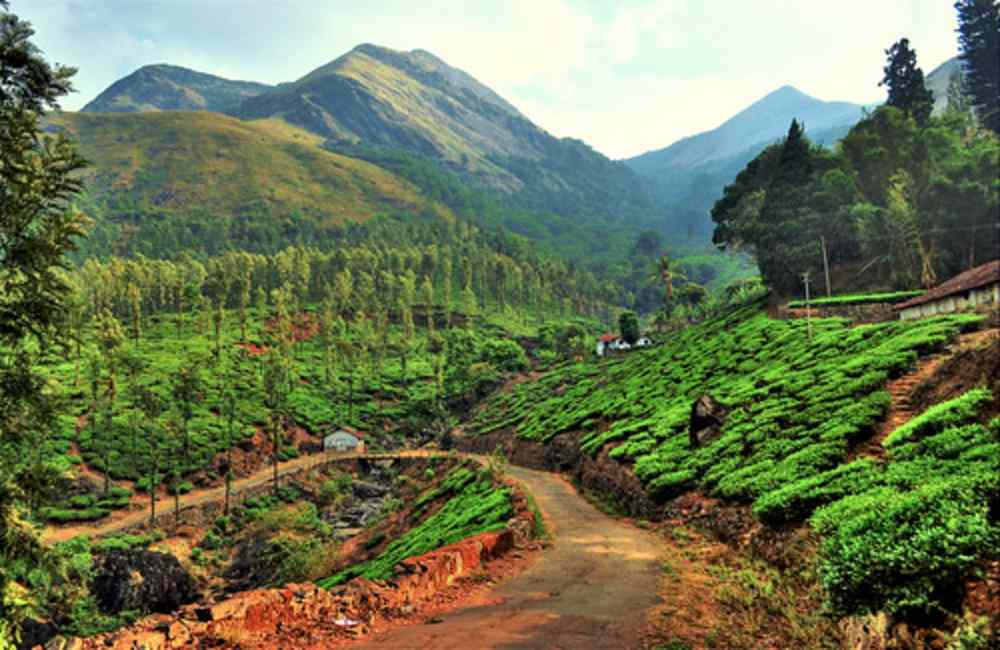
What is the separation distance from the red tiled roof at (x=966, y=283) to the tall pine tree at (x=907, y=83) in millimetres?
51328

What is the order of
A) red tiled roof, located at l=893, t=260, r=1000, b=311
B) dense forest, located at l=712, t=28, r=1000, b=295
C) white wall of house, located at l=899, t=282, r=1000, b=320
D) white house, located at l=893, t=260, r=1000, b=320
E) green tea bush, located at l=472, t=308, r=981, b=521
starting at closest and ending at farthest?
green tea bush, located at l=472, t=308, r=981, b=521, white wall of house, located at l=899, t=282, r=1000, b=320, white house, located at l=893, t=260, r=1000, b=320, red tiled roof, located at l=893, t=260, r=1000, b=311, dense forest, located at l=712, t=28, r=1000, b=295

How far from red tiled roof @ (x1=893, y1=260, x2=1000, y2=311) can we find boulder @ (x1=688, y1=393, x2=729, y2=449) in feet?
73.1

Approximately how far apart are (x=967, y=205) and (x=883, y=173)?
1443 centimetres

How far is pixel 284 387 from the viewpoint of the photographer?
90250 mm

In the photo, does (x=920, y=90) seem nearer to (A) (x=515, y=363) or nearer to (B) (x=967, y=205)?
(B) (x=967, y=205)

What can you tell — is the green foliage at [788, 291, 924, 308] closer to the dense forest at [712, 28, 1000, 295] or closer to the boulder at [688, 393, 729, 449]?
the dense forest at [712, 28, 1000, 295]

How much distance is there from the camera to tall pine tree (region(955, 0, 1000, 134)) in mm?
89312

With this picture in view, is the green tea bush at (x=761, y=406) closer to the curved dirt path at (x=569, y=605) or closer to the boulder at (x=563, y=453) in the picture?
the boulder at (x=563, y=453)

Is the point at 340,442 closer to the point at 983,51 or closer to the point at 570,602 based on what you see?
the point at 570,602

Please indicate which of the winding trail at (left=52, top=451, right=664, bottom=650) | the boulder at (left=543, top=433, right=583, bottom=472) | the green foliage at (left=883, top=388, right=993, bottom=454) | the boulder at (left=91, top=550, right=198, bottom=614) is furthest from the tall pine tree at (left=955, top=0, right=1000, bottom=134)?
the boulder at (left=91, top=550, right=198, bottom=614)

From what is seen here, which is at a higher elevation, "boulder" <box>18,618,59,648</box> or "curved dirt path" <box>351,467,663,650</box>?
"curved dirt path" <box>351,467,663,650</box>

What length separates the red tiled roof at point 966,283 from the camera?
124 feet

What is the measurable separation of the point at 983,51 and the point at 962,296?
82.9 metres

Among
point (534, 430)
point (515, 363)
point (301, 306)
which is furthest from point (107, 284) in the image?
point (534, 430)
